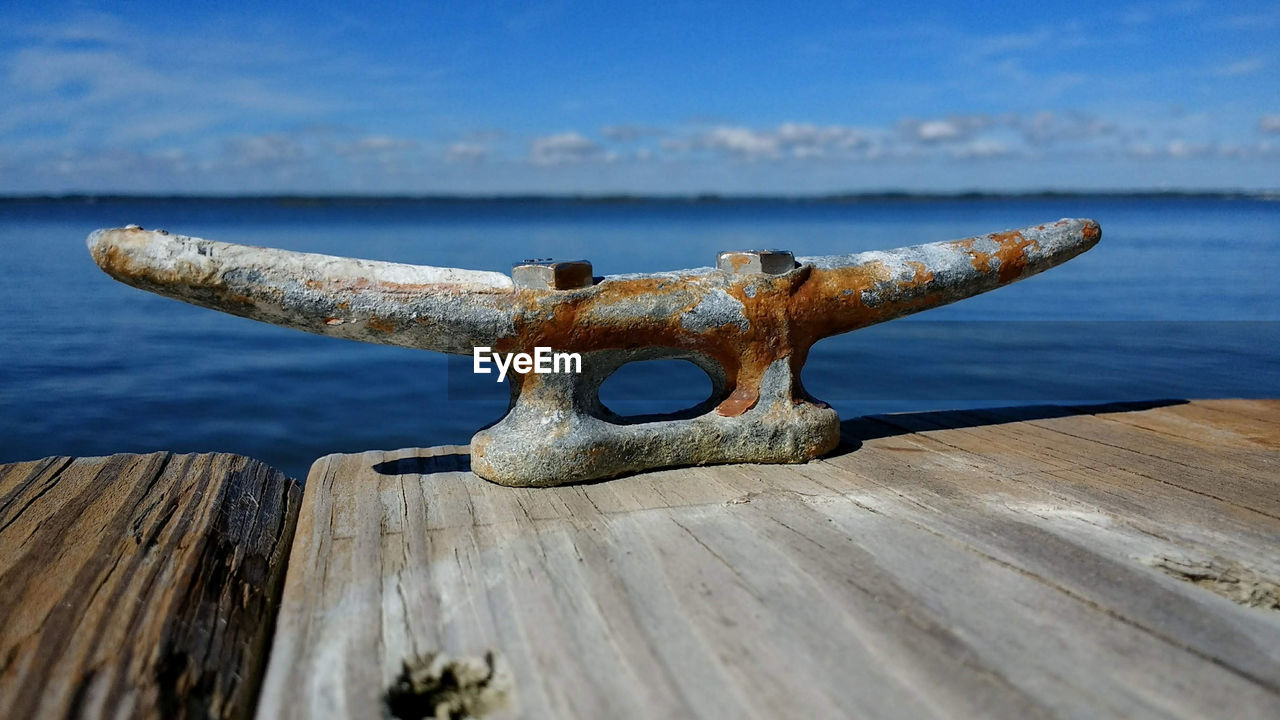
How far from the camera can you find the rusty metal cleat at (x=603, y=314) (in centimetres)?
269

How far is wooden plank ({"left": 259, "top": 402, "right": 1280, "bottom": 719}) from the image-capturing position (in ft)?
5.69

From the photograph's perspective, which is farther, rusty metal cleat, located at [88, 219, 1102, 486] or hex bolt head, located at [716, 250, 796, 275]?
hex bolt head, located at [716, 250, 796, 275]

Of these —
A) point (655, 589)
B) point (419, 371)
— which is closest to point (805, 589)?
point (655, 589)

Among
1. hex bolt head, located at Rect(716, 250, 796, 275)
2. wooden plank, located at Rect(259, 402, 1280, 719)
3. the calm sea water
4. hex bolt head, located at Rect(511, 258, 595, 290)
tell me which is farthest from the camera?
the calm sea water

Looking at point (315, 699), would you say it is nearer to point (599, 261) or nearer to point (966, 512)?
point (966, 512)

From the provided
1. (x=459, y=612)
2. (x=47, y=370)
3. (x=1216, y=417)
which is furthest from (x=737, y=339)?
(x=47, y=370)

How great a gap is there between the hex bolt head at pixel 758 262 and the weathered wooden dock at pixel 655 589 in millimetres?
670

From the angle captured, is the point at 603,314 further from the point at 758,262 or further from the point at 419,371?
the point at 419,371

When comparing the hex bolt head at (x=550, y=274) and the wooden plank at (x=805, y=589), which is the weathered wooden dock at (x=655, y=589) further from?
the hex bolt head at (x=550, y=274)

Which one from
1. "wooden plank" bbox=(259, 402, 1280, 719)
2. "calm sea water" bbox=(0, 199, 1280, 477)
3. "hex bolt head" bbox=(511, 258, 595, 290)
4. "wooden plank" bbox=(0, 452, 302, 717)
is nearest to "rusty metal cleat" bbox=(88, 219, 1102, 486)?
"hex bolt head" bbox=(511, 258, 595, 290)

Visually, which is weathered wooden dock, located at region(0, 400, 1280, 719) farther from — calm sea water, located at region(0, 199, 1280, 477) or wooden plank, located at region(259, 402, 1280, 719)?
calm sea water, located at region(0, 199, 1280, 477)

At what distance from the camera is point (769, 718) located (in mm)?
1644

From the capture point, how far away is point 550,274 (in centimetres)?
293

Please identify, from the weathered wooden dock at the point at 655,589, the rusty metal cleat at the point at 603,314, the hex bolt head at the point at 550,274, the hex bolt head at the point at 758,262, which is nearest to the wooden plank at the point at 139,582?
the weathered wooden dock at the point at 655,589
